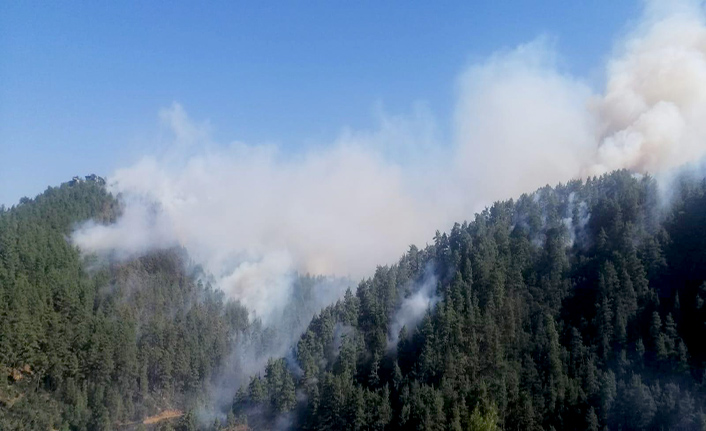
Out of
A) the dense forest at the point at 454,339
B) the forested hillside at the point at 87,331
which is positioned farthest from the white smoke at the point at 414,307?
the forested hillside at the point at 87,331

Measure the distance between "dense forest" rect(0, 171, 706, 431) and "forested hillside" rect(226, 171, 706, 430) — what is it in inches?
7.9

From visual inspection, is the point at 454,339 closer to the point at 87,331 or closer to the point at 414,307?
the point at 414,307

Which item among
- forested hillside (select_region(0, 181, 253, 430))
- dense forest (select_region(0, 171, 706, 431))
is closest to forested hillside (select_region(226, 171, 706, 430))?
dense forest (select_region(0, 171, 706, 431))

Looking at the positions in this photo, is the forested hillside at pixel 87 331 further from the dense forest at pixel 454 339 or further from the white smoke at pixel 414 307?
the white smoke at pixel 414 307

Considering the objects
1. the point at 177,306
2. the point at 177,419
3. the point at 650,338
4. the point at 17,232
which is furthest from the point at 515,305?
the point at 17,232

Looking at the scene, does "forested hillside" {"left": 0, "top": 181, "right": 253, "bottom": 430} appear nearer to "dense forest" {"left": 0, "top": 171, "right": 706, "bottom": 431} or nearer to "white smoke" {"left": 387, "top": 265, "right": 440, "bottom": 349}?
A: "dense forest" {"left": 0, "top": 171, "right": 706, "bottom": 431}

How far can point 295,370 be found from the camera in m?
82.6

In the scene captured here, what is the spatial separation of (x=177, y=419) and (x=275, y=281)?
81.8m

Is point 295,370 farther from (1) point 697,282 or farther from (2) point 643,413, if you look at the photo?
(1) point 697,282

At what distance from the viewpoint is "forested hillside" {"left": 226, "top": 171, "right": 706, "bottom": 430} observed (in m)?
59.7

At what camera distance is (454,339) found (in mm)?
71438

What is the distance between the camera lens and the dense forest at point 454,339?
2387 inches

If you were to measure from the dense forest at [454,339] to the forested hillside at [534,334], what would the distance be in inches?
7.9

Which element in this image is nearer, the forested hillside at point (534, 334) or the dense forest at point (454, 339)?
the forested hillside at point (534, 334)
